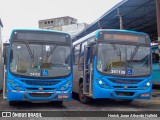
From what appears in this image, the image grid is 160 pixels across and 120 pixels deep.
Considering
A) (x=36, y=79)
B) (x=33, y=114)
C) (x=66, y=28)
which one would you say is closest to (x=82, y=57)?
(x=36, y=79)

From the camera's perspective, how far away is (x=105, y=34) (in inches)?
496

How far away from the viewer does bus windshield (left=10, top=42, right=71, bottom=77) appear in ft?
38.0

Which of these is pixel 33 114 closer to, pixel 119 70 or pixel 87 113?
pixel 87 113

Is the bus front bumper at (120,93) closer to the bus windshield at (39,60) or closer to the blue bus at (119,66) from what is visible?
the blue bus at (119,66)

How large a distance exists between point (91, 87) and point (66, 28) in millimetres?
41654

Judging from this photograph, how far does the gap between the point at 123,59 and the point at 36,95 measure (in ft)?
11.7

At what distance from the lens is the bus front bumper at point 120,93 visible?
12.1 meters

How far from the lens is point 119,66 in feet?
40.4

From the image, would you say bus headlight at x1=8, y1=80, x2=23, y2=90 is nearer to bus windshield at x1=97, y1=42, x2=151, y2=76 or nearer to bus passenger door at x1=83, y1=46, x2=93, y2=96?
bus passenger door at x1=83, y1=46, x2=93, y2=96

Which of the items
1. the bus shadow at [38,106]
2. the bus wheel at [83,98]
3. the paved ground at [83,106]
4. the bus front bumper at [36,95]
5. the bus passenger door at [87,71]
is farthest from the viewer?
→ the bus wheel at [83,98]

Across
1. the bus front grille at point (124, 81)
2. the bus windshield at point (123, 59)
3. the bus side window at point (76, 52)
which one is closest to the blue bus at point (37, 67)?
the bus windshield at point (123, 59)

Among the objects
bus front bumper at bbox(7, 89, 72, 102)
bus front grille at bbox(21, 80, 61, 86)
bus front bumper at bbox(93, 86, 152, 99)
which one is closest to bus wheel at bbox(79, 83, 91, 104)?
bus front bumper at bbox(93, 86, 152, 99)

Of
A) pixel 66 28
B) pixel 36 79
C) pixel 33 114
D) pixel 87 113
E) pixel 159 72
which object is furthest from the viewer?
pixel 66 28

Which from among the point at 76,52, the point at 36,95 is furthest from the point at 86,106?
the point at 76,52
